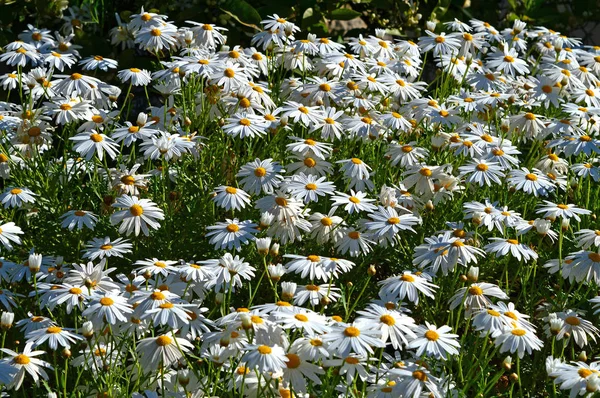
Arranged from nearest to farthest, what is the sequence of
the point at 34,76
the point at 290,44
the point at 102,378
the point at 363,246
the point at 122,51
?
the point at 102,378 < the point at 363,246 < the point at 34,76 < the point at 290,44 < the point at 122,51

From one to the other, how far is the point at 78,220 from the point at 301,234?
0.80 meters

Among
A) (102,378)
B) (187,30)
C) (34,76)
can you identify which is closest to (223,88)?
(187,30)

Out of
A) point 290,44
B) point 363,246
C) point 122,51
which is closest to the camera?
point 363,246

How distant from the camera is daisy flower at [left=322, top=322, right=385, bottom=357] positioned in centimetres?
228

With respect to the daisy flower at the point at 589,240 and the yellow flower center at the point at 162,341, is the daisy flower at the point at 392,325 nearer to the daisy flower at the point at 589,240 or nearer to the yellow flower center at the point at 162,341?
the yellow flower center at the point at 162,341

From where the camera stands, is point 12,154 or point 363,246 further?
point 12,154

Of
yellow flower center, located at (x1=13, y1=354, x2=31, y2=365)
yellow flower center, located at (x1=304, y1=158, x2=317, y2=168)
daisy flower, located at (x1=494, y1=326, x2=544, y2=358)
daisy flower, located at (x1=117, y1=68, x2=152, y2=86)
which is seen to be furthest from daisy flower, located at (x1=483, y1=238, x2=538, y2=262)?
daisy flower, located at (x1=117, y1=68, x2=152, y2=86)

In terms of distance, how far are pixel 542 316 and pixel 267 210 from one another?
1.02m

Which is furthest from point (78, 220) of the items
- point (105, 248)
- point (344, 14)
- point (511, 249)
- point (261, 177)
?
point (344, 14)

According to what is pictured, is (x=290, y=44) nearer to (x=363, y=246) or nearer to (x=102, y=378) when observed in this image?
(x=363, y=246)

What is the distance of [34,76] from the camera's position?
13.0 feet

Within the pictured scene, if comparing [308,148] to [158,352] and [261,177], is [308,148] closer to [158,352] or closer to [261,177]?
[261,177]

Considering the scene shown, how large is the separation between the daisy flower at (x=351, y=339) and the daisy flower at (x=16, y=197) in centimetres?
149

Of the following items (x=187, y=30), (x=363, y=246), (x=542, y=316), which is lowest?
(x=542, y=316)
